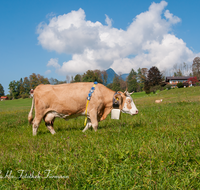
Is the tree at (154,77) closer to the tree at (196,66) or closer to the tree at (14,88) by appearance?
Answer: the tree at (196,66)

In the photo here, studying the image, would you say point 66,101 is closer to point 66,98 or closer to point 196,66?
point 66,98

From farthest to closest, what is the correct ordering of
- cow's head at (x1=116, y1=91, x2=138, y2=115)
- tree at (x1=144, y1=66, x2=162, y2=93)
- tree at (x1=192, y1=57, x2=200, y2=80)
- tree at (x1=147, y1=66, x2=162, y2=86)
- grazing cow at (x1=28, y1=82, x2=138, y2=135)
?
tree at (x1=192, y1=57, x2=200, y2=80)
tree at (x1=147, y1=66, x2=162, y2=86)
tree at (x1=144, y1=66, x2=162, y2=93)
cow's head at (x1=116, y1=91, x2=138, y2=115)
grazing cow at (x1=28, y1=82, x2=138, y2=135)

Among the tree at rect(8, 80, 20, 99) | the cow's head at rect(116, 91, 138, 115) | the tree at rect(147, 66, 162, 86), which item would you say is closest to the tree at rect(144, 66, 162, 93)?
the tree at rect(147, 66, 162, 86)

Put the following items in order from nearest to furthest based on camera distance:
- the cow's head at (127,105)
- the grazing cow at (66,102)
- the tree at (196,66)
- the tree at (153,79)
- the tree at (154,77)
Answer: the grazing cow at (66,102), the cow's head at (127,105), the tree at (153,79), the tree at (154,77), the tree at (196,66)

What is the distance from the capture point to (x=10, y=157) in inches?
133

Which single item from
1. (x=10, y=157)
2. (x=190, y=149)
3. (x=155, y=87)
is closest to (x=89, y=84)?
(x=10, y=157)

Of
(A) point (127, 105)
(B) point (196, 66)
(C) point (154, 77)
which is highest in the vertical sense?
(B) point (196, 66)

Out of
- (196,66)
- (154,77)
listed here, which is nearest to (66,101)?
(154,77)

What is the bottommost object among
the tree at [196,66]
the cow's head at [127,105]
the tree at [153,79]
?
the cow's head at [127,105]

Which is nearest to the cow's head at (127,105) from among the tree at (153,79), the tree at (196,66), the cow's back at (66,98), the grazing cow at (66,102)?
the grazing cow at (66,102)

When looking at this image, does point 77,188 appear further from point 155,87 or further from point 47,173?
point 155,87

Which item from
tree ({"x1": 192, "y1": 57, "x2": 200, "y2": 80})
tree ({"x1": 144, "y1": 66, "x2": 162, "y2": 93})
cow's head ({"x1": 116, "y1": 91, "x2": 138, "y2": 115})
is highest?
tree ({"x1": 192, "y1": 57, "x2": 200, "y2": 80})

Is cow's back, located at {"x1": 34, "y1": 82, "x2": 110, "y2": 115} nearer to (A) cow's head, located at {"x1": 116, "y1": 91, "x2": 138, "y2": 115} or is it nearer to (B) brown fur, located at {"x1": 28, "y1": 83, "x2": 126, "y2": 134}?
(B) brown fur, located at {"x1": 28, "y1": 83, "x2": 126, "y2": 134}

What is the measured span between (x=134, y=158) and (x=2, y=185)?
224 centimetres
